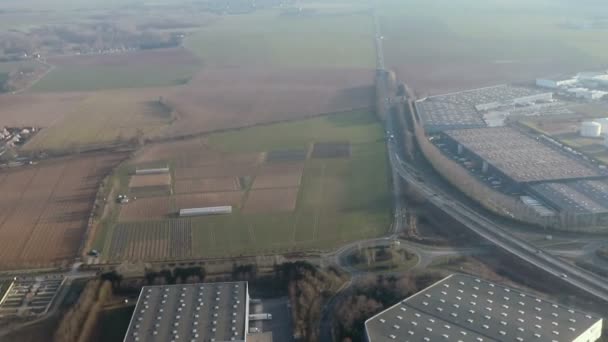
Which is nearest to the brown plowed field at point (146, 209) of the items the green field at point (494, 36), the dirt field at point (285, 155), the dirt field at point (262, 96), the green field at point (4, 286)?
the green field at point (4, 286)

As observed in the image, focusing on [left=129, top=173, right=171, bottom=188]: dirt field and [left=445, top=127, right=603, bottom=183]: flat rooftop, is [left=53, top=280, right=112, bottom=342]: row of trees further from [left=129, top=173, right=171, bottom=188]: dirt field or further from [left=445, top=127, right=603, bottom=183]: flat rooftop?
[left=445, top=127, right=603, bottom=183]: flat rooftop

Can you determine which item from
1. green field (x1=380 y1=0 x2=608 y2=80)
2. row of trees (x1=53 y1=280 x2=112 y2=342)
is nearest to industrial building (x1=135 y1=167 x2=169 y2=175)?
row of trees (x1=53 y1=280 x2=112 y2=342)

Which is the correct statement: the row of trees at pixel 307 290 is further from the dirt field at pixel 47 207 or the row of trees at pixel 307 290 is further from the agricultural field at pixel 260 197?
the dirt field at pixel 47 207

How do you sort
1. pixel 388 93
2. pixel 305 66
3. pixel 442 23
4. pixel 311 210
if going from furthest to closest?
pixel 442 23
pixel 305 66
pixel 388 93
pixel 311 210

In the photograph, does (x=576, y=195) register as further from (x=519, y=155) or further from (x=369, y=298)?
(x=369, y=298)

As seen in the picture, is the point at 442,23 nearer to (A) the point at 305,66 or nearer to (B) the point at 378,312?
(A) the point at 305,66

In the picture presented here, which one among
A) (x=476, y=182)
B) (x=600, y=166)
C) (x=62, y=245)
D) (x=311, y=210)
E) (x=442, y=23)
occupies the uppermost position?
(x=442, y=23)

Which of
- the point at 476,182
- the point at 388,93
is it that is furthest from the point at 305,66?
the point at 476,182
